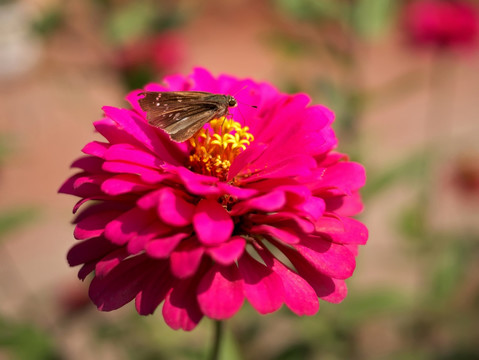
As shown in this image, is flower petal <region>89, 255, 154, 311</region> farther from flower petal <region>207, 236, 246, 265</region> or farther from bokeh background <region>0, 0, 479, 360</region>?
bokeh background <region>0, 0, 479, 360</region>

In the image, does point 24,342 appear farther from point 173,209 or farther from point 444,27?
point 444,27

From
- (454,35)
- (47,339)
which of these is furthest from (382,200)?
(47,339)

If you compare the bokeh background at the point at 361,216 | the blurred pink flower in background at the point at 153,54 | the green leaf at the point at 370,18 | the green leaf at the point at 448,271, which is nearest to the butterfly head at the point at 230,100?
the bokeh background at the point at 361,216

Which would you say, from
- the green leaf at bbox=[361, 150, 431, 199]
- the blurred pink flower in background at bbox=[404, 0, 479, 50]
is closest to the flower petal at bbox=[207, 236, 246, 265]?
the green leaf at bbox=[361, 150, 431, 199]

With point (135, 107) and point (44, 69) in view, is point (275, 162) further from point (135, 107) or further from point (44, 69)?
point (44, 69)

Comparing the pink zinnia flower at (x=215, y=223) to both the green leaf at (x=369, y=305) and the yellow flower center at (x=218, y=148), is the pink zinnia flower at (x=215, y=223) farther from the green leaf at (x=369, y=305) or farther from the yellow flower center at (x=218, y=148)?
the green leaf at (x=369, y=305)

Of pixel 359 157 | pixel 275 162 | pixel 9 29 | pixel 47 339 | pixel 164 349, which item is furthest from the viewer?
pixel 9 29
